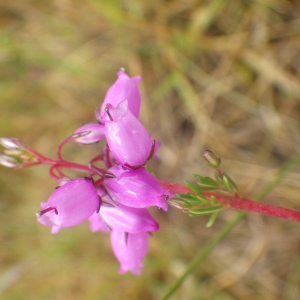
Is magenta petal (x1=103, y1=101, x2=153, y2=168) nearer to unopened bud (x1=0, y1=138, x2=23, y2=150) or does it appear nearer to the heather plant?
the heather plant

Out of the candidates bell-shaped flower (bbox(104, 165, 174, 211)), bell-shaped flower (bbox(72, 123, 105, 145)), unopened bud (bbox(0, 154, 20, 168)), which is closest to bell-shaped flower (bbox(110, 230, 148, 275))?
bell-shaped flower (bbox(104, 165, 174, 211))

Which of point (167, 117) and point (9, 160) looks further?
point (167, 117)

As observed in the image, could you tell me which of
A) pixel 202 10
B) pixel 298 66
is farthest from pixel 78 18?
pixel 298 66

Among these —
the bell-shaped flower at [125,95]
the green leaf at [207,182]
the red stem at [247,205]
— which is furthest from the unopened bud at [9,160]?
the green leaf at [207,182]

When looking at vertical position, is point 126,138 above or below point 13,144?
above

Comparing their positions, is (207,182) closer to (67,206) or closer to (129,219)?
(129,219)

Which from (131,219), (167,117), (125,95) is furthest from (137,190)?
(167,117)

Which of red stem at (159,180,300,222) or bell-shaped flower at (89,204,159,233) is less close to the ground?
red stem at (159,180,300,222)

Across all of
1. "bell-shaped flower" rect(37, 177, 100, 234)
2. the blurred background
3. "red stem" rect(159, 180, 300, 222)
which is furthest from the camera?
the blurred background

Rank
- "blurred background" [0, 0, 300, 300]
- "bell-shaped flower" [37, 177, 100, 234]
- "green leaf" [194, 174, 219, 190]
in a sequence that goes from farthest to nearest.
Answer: "blurred background" [0, 0, 300, 300]
"green leaf" [194, 174, 219, 190]
"bell-shaped flower" [37, 177, 100, 234]
